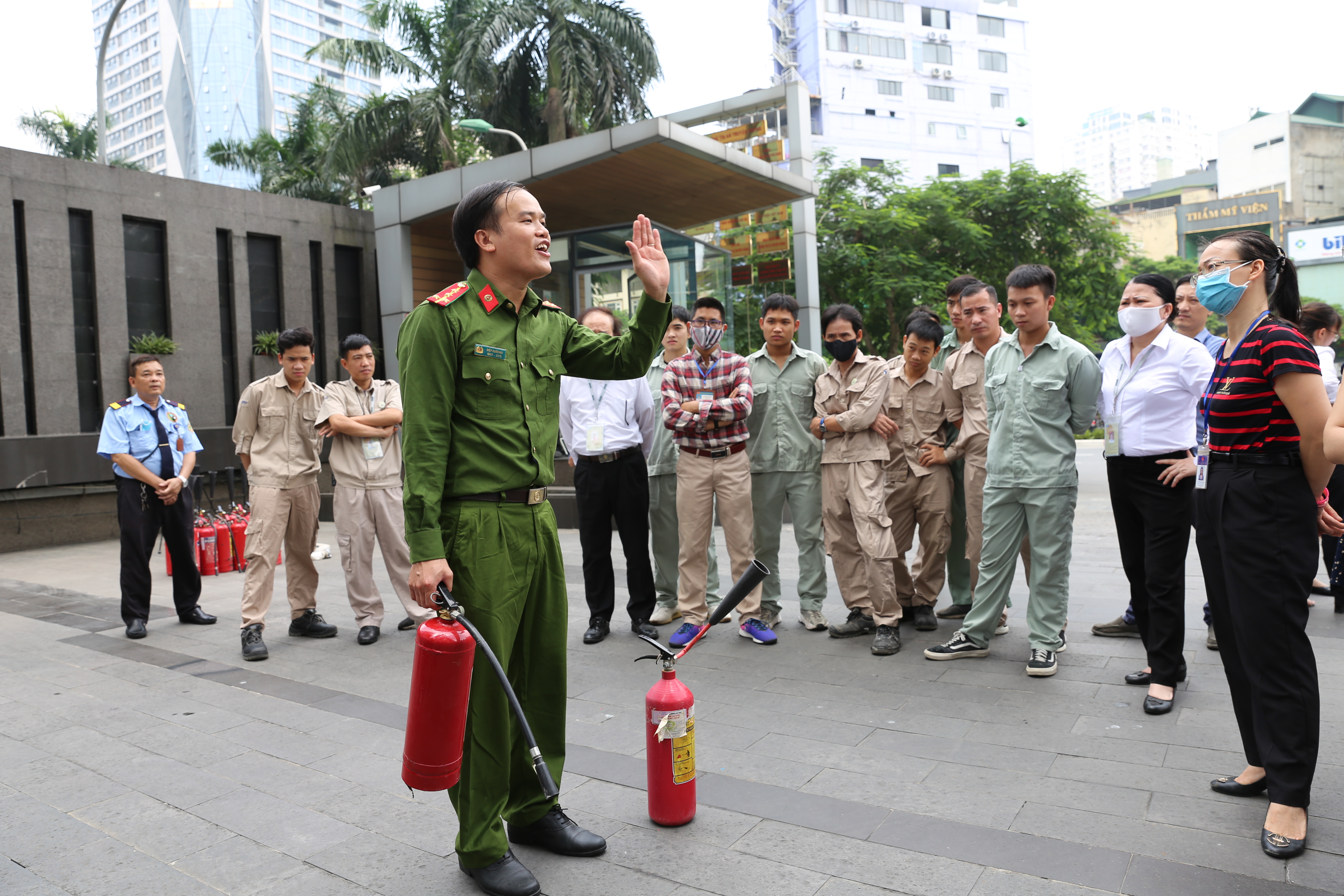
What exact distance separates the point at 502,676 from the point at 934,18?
256 feet

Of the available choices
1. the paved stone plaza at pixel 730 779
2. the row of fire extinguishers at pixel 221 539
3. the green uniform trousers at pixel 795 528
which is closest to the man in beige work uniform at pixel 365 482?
the paved stone plaza at pixel 730 779

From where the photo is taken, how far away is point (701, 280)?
14.2 m

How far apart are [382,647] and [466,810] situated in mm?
3541

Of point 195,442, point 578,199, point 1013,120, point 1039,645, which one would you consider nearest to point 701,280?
point 578,199

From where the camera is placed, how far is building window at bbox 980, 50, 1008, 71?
71750mm

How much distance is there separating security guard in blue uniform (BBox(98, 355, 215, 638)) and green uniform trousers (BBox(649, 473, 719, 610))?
3439mm

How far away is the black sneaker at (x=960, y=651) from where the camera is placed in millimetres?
5199

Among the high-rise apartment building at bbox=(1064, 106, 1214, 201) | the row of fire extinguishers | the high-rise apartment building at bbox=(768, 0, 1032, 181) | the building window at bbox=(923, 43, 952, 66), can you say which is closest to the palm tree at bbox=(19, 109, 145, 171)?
the row of fire extinguishers

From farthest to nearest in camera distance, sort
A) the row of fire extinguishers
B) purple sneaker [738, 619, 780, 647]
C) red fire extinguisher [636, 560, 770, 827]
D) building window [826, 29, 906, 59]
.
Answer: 1. building window [826, 29, 906, 59]
2. the row of fire extinguishers
3. purple sneaker [738, 619, 780, 647]
4. red fire extinguisher [636, 560, 770, 827]

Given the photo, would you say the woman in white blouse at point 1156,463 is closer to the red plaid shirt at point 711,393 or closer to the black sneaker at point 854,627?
the black sneaker at point 854,627

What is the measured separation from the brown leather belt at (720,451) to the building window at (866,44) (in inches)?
2682

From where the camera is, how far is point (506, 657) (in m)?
2.94

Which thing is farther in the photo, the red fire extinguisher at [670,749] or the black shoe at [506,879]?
the red fire extinguisher at [670,749]

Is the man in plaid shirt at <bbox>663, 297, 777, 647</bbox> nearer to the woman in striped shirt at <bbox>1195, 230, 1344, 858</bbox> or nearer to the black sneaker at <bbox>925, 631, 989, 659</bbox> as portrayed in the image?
the black sneaker at <bbox>925, 631, 989, 659</bbox>
